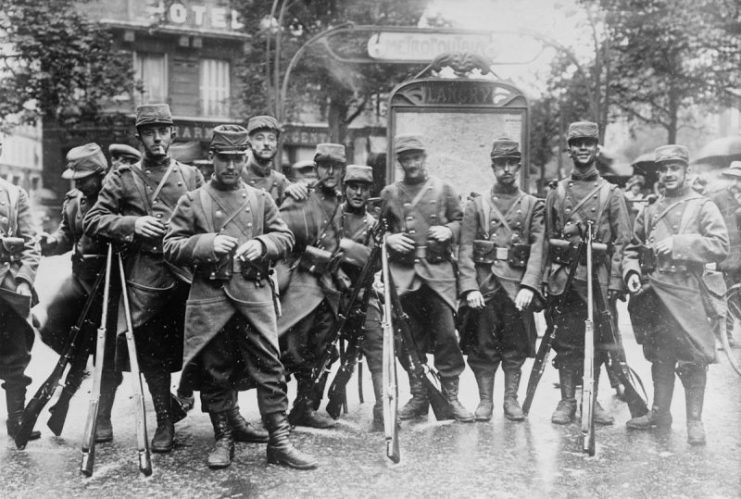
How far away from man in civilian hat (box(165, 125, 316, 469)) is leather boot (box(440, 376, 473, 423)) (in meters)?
1.44

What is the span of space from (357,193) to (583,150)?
176 cm

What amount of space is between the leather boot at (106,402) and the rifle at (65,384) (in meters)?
0.20

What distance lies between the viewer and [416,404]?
5.99 metres

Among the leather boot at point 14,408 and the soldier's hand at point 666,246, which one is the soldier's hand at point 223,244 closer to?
the leather boot at point 14,408

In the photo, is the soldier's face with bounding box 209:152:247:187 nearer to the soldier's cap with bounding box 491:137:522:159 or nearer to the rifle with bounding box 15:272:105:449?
the rifle with bounding box 15:272:105:449

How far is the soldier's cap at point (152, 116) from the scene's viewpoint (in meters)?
5.27

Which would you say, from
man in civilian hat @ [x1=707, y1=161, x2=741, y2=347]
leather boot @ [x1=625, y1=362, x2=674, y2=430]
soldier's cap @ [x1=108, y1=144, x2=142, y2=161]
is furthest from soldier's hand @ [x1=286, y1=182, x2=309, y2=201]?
man in civilian hat @ [x1=707, y1=161, x2=741, y2=347]

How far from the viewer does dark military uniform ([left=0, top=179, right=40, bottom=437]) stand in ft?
17.4

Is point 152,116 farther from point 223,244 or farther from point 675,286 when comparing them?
point 675,286

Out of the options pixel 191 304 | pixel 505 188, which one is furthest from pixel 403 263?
pixel 191 304

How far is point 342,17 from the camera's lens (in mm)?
21703

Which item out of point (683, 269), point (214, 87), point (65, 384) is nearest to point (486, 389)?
point (683, 269)

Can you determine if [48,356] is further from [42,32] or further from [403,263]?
[42,32]

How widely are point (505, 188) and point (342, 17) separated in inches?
668
